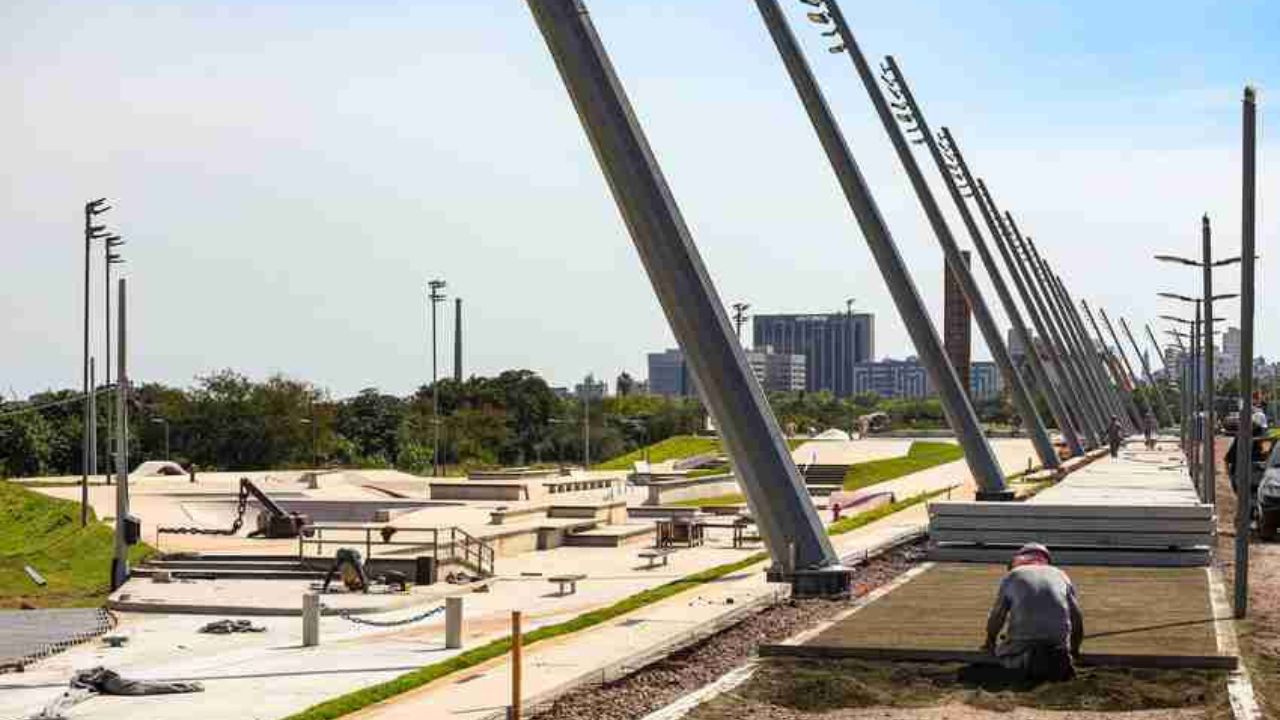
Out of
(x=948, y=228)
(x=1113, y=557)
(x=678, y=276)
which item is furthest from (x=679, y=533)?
(x=678, y=276)

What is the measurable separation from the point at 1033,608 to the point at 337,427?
10401cm

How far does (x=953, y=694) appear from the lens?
13055 millimetres

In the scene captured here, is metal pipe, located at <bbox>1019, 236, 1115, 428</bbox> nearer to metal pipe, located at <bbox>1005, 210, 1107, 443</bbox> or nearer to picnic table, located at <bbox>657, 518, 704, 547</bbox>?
metal pipe, located at <bbox>1005, 210, 1107, 443</bbox>

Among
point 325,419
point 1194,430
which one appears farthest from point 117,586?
point 325,419

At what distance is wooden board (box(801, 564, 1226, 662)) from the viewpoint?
1480 cm

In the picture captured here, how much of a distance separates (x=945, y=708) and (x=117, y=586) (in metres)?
25.4

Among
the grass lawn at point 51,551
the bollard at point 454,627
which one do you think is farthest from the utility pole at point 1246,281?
the grass lawn at point 51,551

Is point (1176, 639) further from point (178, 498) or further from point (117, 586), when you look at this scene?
point (178, 498)

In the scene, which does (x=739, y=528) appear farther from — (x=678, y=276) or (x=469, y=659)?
(x=469, y=659)

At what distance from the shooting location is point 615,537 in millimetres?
46219

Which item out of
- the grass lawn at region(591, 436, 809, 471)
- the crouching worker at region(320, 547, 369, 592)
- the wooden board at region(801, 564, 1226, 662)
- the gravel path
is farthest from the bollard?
the grass lawn at region(591, 436, 809, 471)

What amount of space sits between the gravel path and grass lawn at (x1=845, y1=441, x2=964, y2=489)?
5316 centimetres

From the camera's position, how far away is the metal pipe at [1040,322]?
5125cm

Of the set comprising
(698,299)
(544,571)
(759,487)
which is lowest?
(544,571)
